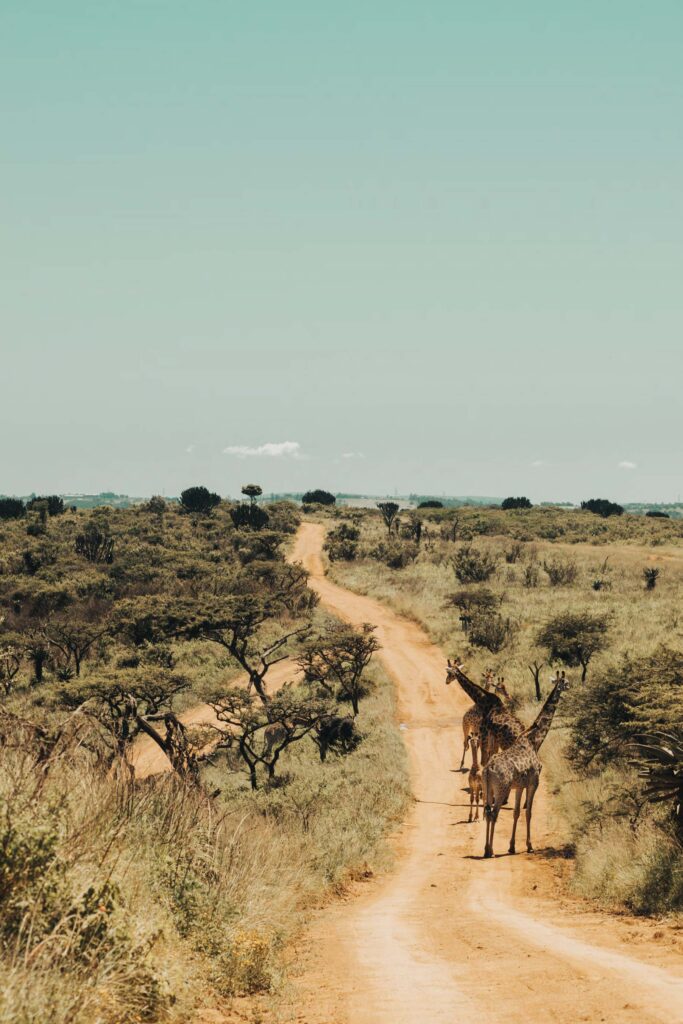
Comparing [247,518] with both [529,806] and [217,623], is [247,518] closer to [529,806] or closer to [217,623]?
[217,623]

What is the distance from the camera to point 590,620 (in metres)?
34.0

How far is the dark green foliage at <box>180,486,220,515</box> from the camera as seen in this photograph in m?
112

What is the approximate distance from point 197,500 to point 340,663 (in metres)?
80.5

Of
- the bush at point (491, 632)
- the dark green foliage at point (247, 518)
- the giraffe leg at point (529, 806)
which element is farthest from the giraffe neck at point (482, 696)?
the dark green foliage at point (247, 518)

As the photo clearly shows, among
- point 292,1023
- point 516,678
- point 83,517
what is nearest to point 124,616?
point 516,678

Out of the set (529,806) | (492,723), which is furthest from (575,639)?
(529,806)

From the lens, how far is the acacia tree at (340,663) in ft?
113

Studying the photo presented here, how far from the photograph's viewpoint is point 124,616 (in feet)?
138

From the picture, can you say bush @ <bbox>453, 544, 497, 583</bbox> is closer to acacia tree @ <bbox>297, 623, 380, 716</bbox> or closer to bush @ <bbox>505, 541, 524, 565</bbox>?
bush @ <bbox>505, 541, 524, 565</bbox>

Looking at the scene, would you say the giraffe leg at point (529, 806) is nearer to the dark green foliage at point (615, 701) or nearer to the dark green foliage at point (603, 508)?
the dark green foliage at point (615, 701)

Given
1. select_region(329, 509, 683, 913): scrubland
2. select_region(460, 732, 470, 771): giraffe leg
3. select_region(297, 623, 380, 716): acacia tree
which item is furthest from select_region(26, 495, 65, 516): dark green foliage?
select_region(460, 732, 470, 771): giraffe leg

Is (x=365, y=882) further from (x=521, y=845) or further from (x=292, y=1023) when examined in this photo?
(x=292, y=1023)

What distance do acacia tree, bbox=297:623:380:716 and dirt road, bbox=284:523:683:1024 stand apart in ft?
52.2

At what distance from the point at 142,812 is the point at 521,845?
10488 millimetres
